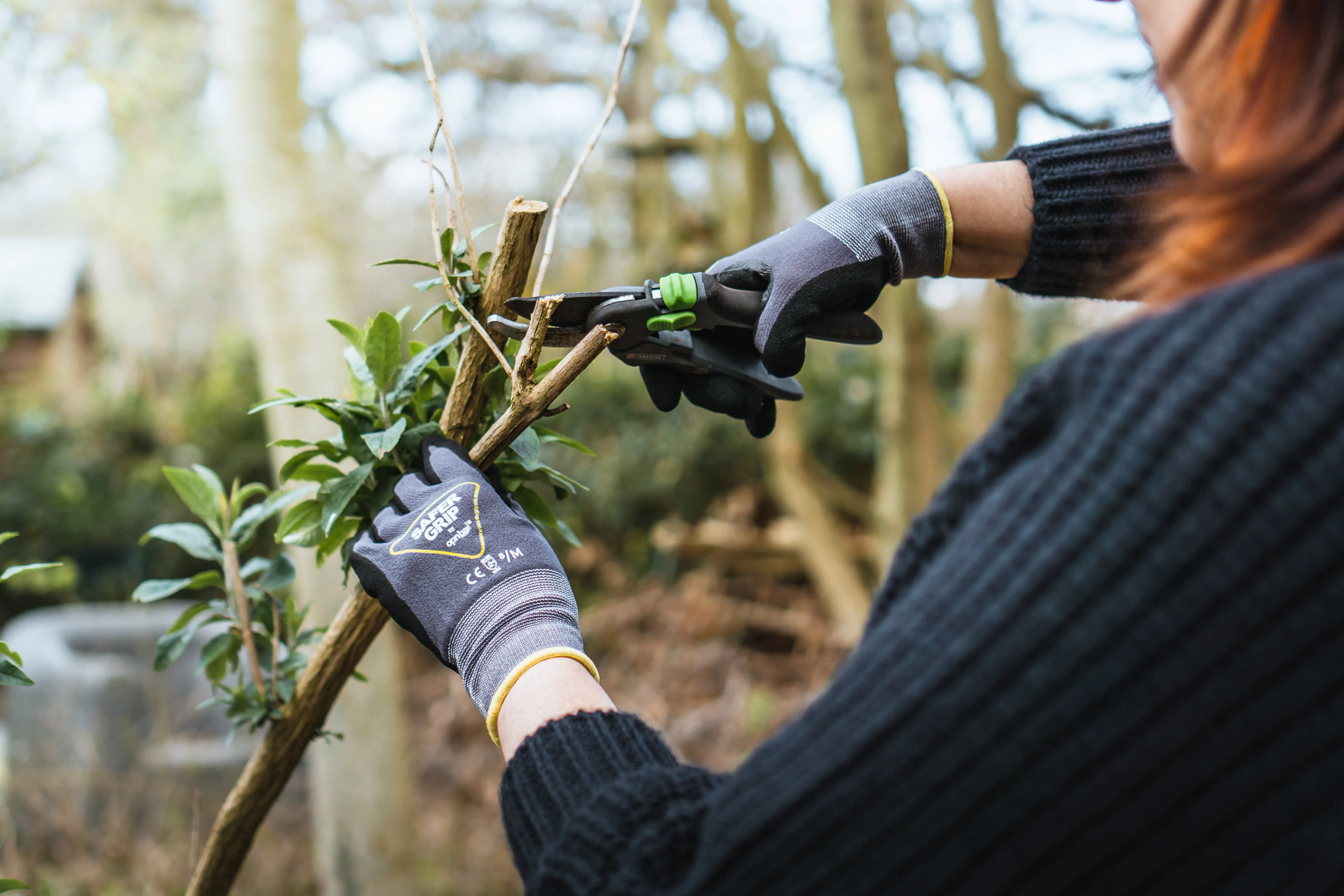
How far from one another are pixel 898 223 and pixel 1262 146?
68 cm

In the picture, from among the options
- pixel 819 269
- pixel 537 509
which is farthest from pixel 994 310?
pixel 537 509

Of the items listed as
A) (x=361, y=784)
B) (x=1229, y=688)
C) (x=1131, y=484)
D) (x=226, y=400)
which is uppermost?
(x=1131, y=484)

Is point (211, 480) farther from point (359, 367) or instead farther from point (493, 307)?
point (493, 307)

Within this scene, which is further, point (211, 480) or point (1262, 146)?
point (211, 480)

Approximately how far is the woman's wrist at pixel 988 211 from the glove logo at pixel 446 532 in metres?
0.87

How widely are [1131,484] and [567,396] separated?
6.34 metres

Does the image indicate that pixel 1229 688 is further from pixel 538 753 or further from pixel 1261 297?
pixel 538 753

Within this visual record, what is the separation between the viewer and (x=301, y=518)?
3.72ft

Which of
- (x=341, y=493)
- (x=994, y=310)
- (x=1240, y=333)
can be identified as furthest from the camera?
(x=994, y=310)

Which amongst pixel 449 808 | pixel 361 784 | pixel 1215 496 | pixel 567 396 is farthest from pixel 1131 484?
pixel 567 396

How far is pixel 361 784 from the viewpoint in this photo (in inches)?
122

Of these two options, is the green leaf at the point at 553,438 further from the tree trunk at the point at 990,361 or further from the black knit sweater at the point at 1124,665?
the tree trunk at the point at 990,361

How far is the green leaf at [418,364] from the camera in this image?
3.63 ft

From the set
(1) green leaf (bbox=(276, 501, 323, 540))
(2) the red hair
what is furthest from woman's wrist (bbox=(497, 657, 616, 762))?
(2) the red hair
